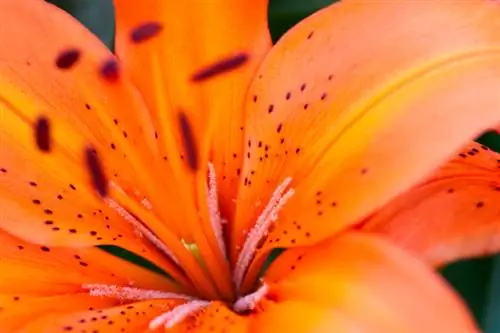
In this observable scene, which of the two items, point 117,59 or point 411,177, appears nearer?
point 411,177

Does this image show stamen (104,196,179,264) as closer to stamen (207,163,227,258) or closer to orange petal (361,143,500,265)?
stamen (207,163,227,258)

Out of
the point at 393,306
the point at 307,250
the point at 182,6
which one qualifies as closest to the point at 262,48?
the point at 182,6

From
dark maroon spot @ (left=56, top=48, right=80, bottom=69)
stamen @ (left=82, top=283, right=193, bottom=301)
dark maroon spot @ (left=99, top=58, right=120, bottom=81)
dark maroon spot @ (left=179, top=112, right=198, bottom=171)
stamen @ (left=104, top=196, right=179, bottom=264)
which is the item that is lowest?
stamen @ (left=82, top=283, right=193, bottom=301)

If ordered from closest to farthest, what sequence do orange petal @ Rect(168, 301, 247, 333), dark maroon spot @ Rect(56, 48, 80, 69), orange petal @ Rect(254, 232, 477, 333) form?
orange petal @ Rect(254, 232, 477, 333) < orange petal @ Rect(168, 301, 247, 333) < dark maroon spot @ Rect(56, 48, 80, 69)

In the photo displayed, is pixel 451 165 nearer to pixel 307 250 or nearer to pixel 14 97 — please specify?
pixel 307 250

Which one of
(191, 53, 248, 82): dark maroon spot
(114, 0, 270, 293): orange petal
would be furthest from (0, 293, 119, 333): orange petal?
(191, 53, 248, 82): dark maroon spot

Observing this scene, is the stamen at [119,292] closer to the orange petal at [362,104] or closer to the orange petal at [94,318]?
the orange petal at [94,318]
